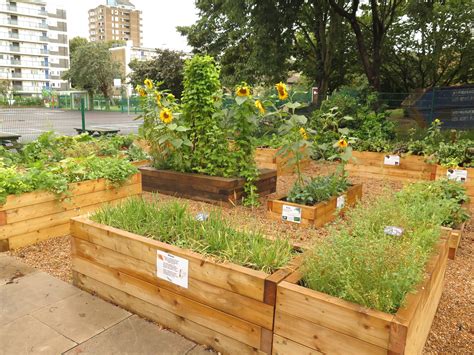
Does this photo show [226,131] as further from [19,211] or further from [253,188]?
[19,211]

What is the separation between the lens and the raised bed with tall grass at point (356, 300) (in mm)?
1780

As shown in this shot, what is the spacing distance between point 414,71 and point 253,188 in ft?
49.7

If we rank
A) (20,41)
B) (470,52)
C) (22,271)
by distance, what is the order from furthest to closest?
(20,41) → (470,52) → (22,271)

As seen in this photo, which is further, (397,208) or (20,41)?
(20,41)

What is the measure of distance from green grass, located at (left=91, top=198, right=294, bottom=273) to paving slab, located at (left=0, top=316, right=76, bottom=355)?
79 centimetres

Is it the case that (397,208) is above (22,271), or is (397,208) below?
above

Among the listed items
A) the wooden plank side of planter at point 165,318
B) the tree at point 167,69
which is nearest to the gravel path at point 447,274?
the wooden plank side of planter at point 165,318

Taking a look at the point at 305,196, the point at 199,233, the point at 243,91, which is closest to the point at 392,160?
the point at 305,196

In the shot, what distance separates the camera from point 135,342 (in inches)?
94.8

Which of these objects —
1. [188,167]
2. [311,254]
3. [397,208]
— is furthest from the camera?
[188,167]

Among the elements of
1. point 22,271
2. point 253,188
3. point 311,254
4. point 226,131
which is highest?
point 226,131

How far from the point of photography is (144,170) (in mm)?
5891

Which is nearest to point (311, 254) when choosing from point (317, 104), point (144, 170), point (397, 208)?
point (397, 208)

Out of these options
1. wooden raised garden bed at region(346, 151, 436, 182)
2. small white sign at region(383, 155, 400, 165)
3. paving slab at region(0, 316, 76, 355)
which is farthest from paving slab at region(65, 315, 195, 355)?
small white sign at region(383, 155, 400, 165)
